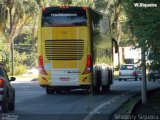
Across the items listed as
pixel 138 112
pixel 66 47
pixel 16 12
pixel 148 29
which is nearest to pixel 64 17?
pixel 66 47

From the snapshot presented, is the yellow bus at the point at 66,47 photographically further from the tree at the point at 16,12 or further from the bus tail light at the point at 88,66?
the tree at the point at 16,12

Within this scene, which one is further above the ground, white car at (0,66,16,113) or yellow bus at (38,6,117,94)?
yellow bus at (38,6,117,94)

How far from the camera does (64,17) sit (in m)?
31.8

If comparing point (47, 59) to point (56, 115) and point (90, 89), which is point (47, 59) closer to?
point (90, 89)

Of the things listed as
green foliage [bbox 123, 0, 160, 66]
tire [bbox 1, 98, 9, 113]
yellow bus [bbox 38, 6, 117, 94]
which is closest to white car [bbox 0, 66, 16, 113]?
tire [bbox 1, 98, 9, 113]

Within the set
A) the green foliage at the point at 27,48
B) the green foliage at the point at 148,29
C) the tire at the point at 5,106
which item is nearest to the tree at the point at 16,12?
the green foliage at the point at 27,48

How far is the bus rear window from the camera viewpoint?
104ft

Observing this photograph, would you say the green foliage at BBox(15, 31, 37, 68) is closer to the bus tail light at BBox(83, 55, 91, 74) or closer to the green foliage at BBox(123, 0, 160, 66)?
the bus tail light at BBox(83, 55, 91, 74)

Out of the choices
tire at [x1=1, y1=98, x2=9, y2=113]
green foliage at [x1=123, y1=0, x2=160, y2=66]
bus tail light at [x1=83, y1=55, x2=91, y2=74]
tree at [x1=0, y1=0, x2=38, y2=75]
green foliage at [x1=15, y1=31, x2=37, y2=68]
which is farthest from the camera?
green foliage at [x1=15, y1=31, x2=37, y2=68]

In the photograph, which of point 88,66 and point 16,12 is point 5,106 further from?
point 16,12

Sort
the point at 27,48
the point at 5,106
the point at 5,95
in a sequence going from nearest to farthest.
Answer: the point at 5,95, the point at 5,106, the point at 27,48

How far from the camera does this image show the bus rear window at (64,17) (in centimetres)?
3173

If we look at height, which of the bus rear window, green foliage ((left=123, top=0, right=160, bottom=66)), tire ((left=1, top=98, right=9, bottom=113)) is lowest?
tire ((left=1, top=98, right=9, bottom=113))

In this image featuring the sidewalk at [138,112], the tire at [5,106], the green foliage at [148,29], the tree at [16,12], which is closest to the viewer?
the green foliage at [148,29]
